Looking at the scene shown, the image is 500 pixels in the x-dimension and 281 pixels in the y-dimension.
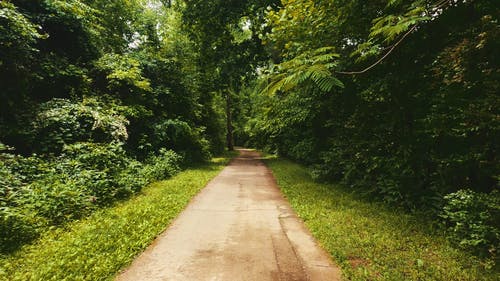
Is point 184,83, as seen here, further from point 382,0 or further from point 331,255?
point 331,255

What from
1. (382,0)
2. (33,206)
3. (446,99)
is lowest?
(33,206)

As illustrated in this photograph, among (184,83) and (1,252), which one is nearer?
(1,252)

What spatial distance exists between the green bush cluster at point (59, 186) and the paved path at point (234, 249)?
2.07m

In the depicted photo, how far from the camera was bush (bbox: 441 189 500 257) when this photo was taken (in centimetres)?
367

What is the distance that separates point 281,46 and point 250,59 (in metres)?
5.29

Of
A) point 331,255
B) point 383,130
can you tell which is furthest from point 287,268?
point 383,130

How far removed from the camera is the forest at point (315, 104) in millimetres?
3879

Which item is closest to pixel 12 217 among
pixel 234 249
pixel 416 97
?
pixel 234 249

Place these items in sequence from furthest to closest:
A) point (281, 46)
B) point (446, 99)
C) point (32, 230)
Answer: point (281, 46) < point (446, 99) < point (32, 230)

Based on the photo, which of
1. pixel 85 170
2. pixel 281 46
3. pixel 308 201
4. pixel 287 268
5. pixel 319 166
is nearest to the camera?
pixel 287 268

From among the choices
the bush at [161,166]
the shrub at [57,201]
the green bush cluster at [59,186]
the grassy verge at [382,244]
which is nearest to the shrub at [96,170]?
the green bush cluster at [59,186]

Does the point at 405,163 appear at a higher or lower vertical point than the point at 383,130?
lower

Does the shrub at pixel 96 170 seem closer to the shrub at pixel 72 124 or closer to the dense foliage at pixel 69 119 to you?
the dense foliage at pixel 69 119

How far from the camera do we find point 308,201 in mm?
6848
